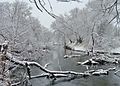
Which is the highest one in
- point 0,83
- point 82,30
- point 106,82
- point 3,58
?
point 82,30

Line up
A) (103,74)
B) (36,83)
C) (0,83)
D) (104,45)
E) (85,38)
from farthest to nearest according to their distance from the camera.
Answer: (85,38) → (104,45) → (103,74) → (36,83) → (0,83)

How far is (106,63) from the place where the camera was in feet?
76.1

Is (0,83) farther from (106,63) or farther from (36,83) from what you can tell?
(106,63)

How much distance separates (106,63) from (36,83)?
11.6 meters

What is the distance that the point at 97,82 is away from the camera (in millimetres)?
14148

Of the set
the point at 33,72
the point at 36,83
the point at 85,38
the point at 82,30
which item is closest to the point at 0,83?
the point at 36,83

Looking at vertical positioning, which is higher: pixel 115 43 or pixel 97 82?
pixel 115 43

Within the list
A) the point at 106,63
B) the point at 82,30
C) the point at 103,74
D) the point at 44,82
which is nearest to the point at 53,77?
the point at 44,82

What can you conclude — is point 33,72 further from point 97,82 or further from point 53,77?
point 97,82

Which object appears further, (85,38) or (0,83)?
(85,38)

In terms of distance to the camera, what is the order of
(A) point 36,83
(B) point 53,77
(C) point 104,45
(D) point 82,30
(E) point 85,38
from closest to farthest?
(A) point 36,83
(B) point 53,77
(C) point 104,45
(E) point 85,38
(D) point 82,30

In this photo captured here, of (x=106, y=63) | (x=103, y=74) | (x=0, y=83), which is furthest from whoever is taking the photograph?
(x=106, y=63)

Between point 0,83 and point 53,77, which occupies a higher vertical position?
point 0,83

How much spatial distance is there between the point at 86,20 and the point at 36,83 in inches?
1367
